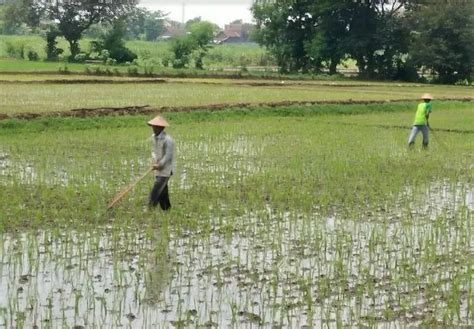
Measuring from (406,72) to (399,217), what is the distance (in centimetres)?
3205

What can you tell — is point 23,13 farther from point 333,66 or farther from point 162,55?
point 333,66

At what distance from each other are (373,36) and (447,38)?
12.6ft

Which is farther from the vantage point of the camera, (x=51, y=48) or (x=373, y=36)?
(x=51, y=48)

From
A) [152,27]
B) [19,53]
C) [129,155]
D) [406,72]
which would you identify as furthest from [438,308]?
[152,27]

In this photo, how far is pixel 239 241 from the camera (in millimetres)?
6574

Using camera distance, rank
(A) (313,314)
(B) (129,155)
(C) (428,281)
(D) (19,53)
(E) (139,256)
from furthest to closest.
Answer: (D) (19,53) → (B) (129,155) → (E) (139,256) → (C) (428,281) → (A) (313,314)

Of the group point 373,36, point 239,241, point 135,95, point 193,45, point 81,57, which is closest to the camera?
point 239,241

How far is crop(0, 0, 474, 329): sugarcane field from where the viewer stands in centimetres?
485

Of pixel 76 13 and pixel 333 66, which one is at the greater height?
pixel 76 13

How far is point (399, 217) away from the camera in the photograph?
25.4 feet

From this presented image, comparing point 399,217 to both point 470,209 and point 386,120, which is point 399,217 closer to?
point 470,209

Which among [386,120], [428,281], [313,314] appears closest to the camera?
[313,314]

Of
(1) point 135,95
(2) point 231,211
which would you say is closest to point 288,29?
(1) point 135,95

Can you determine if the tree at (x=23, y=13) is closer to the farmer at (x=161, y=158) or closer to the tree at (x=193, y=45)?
the tree at (x=193, y=45)
